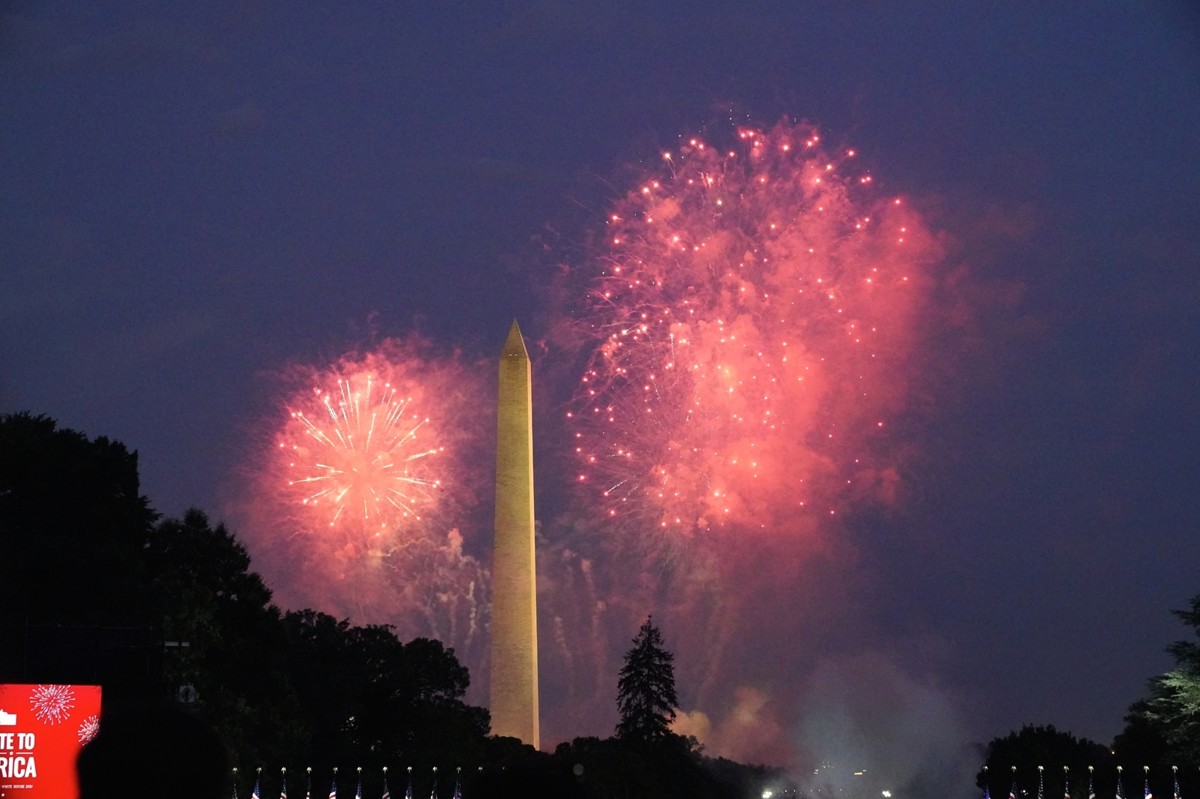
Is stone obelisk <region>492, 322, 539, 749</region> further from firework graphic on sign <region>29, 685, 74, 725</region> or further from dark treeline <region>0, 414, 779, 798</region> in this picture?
firework graphic on sign <region>29, 685, 74, 725</region>

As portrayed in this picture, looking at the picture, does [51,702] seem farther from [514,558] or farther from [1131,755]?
[1131,755]

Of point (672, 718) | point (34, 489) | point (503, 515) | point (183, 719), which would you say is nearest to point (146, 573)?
point (34, 489)

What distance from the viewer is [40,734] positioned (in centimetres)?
3139

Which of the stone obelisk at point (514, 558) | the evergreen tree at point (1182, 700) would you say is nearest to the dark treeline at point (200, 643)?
the stone obelisk at point (514, 558)

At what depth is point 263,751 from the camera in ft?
201

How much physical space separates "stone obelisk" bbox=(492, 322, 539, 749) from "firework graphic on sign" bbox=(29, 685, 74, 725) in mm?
40699

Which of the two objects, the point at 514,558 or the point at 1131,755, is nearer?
the point at 514,558

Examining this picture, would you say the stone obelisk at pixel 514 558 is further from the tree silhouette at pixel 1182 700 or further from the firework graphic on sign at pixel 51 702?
the firework graphic on sign at pixel 51 702

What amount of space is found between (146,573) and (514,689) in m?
21.9

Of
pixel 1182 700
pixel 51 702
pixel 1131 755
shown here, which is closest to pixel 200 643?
pixel 51 702

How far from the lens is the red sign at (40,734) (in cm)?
3077

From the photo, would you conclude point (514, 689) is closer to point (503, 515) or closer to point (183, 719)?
point (503, 515)

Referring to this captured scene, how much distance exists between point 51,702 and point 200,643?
26.8m

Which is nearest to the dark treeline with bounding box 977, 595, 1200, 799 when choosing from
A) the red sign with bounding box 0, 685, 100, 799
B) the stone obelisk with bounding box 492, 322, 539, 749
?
the stone obelisk with bounding box 492, 322, 539, 749
